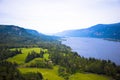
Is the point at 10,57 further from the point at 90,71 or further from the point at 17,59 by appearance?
the point at 90,71

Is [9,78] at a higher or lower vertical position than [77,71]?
higher

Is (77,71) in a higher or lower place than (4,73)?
lower

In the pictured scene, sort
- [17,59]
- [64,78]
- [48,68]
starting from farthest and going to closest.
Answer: [17,59] < [48,68] < [64,78]

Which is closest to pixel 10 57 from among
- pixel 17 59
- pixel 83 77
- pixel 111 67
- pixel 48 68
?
pixel 17 59

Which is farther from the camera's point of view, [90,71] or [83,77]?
[90,71]

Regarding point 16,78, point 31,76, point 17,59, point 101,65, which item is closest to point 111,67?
point 101,65

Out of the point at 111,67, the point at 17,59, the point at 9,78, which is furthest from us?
the point at 17,59

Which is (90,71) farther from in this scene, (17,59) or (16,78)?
(17,59)

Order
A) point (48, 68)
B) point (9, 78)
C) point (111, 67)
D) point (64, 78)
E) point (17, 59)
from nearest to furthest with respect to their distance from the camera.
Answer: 1. point (9, 78)
2. point (64, 78)
3. point (111, 67)
4. point (48, 68)
5. point (17, 59)

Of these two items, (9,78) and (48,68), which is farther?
(48,68)
